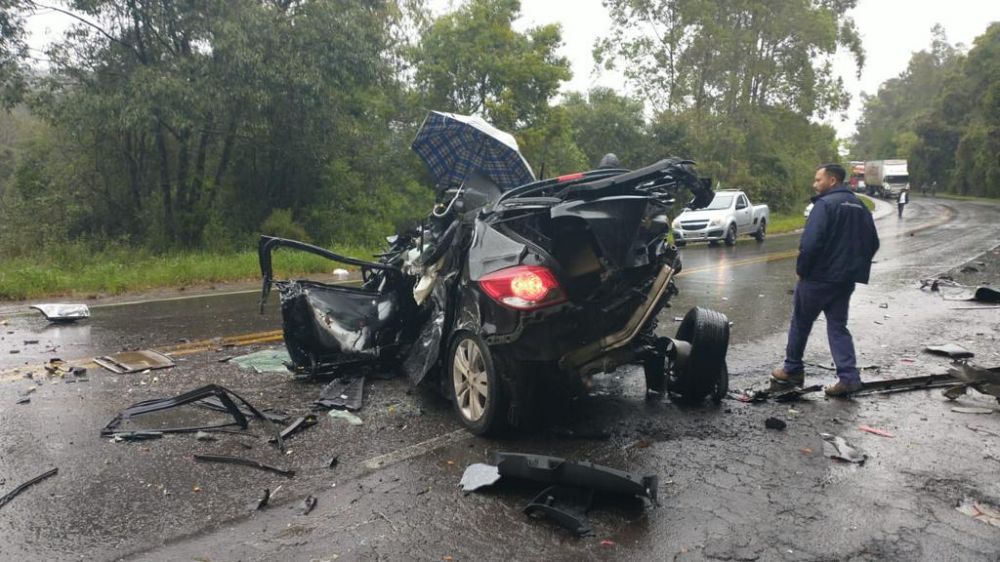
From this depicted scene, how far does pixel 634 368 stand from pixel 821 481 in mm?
2517

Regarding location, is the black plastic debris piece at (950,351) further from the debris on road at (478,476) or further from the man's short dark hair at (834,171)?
the debris on road at (478,476)

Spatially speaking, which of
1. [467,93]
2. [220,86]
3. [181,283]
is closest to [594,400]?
[181,283]

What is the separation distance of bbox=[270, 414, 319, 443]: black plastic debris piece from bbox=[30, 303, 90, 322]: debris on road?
562 centimetres

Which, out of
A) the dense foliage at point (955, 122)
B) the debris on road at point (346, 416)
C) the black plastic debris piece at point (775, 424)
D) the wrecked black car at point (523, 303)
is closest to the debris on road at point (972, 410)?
the black plastic debris piece at point (775, 424)

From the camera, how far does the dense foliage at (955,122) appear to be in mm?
52678

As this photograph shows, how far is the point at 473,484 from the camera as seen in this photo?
142 inches

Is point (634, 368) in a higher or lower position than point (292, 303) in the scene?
lower

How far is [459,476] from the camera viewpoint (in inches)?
149

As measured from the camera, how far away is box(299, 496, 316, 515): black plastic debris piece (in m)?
3.36

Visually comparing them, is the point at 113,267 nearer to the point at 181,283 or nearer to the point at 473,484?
the point at 181,283

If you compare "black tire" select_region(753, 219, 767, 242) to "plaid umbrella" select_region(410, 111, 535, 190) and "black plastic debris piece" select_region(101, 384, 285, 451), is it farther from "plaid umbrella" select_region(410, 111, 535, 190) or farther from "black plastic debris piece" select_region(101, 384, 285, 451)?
"black plastic debris piece" select_region(101, 384, 285, 451)

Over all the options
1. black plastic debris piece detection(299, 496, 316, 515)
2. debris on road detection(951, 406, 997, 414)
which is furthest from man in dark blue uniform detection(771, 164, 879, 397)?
black plastic debris piece detection(299, 496, 316, 515)

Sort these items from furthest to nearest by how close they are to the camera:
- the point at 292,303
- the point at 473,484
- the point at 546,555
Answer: the point at 292,303 → the point at 473,484 → the point at 546,555

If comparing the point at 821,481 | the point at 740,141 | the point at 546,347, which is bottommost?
the point at 821,481
